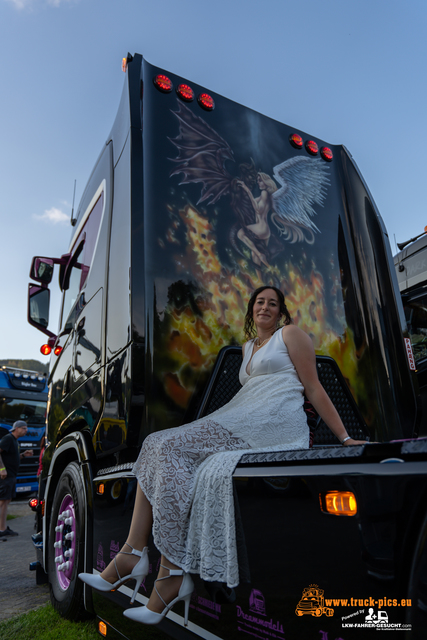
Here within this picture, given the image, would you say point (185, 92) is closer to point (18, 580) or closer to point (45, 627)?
point (45, 627)

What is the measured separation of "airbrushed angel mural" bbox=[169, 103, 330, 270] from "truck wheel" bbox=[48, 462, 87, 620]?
1.70 meters

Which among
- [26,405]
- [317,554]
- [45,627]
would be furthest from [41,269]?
[26,405]

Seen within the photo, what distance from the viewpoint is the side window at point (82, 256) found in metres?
3.18

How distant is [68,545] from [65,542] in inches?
1.7

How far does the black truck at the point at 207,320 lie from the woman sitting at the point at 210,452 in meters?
0.09

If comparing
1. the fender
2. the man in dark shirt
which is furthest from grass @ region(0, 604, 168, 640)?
the man in dark shirt

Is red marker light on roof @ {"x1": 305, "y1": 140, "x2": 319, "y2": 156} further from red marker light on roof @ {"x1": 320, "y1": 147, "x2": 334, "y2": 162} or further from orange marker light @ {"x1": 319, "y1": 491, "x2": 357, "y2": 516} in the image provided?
orange marker light @ {"x1": 319, "y1": 491, "x2": 357, "y2": 516}

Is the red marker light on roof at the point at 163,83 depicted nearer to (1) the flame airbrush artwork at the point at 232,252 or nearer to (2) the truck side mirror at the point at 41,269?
(1) the flame airbrush artwork at the point at 232,252

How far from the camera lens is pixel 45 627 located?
292 centimetres

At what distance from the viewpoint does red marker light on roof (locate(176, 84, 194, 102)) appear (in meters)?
2.75

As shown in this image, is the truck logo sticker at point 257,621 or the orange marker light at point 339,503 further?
the truck logo sticker at point 257,621

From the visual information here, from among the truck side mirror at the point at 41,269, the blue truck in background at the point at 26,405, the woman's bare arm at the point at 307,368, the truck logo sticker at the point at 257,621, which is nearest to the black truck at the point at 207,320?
the truck logo sticker at the point at 257,621

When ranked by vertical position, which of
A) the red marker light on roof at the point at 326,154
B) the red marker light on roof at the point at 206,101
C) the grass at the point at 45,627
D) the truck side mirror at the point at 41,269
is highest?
the red marker light on roof at the point at 206,101

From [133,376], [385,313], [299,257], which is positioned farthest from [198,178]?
[385,313]
